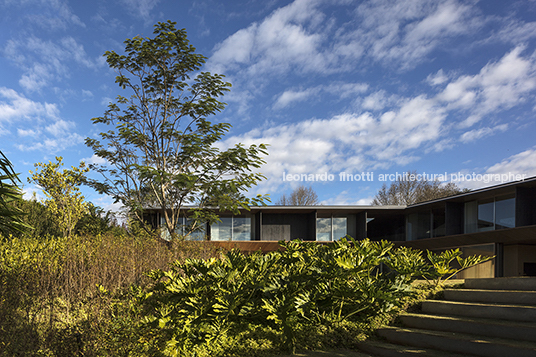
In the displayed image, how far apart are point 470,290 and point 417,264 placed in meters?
1.46

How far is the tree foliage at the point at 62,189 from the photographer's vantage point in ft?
44.2

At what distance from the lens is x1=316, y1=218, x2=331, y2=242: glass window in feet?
70.4

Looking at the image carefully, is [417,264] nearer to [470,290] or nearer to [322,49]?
[470,290]

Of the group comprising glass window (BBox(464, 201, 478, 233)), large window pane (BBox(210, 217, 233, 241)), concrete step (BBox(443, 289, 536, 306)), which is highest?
glass window (BBox(464, 201, 478, 233))

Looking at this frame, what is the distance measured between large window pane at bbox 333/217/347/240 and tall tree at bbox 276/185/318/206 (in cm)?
1677

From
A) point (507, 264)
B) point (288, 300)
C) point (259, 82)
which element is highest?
point (259, 82)

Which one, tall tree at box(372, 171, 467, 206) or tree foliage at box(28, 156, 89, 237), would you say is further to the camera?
tall tree at box(372, 171, 467, 206)

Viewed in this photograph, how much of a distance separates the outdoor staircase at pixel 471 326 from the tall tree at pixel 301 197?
33.1m

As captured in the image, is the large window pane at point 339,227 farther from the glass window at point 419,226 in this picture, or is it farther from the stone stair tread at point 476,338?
the stone stair tread at point 476,338

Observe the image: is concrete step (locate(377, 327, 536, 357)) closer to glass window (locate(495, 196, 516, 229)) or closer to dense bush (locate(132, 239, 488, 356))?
dense bush (locate(132, 239, 488, 356))

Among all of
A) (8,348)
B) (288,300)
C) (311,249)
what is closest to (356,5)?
(311,249)

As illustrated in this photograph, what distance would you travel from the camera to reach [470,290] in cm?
585

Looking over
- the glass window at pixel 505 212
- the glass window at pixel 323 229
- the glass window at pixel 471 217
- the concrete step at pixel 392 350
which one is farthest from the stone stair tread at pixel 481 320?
the glass window at pixel 323 229

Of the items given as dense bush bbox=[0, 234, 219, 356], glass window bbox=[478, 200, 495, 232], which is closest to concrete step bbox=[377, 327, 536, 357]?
dense bush bbox=[0, 234, 219, 356]
